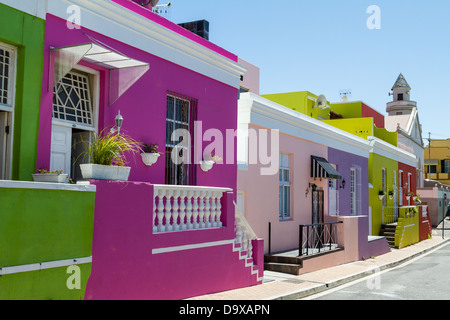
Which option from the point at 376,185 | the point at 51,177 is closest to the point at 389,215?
the point at 376,185

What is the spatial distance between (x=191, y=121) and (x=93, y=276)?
14.6ft

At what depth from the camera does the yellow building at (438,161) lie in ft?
211

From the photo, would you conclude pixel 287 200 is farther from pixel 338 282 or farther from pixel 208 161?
A: pixel 208 161

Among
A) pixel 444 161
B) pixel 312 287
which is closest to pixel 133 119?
pixel 312 287

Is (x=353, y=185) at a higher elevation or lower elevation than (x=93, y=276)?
higher

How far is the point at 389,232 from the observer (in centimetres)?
2325

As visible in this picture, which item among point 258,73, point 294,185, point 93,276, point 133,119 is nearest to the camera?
point 93,276

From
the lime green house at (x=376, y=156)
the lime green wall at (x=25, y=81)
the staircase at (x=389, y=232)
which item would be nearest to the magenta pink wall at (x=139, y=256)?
the lime green wall at (x=25, y=81)

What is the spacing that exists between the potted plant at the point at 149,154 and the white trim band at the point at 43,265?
256cm

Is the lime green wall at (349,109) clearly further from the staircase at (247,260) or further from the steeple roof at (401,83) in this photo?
the steeple roof at (401,83)

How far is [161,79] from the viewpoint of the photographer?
30.5 feet

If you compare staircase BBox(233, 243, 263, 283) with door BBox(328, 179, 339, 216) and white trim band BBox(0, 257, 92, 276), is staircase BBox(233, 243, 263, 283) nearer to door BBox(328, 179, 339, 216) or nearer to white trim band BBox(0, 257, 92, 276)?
white trim band BBox(0, 257, 92, 276)

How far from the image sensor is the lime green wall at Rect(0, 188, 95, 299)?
17.7ft
